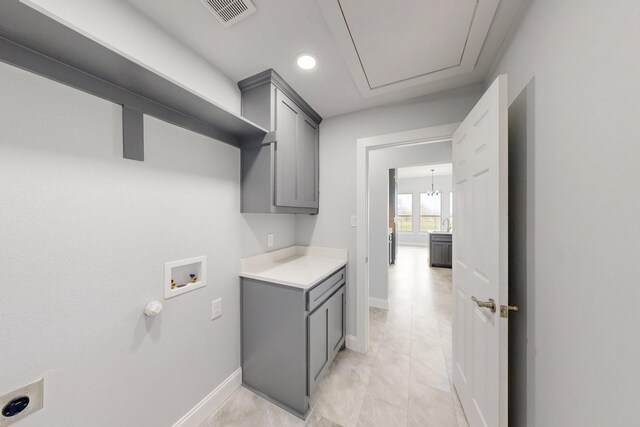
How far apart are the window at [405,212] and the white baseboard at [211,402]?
27.7ft

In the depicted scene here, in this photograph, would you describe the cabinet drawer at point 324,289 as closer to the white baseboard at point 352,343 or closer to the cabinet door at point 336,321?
the cabinet door at point 336,321

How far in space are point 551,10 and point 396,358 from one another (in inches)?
99.2

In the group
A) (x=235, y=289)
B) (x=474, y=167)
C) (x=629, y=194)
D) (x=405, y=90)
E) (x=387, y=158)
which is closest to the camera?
(x=629, y=194)

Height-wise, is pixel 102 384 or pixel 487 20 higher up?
pixel 487 20

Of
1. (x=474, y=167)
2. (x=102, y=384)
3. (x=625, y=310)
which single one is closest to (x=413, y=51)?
(x=474, y=167)

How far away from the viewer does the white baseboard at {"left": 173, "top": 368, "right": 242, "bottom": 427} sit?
4.40 ft

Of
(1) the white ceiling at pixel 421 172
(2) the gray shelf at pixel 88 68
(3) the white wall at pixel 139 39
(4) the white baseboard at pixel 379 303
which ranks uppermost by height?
(1) the white ceiling at pixel 421 172

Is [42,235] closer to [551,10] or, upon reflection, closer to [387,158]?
[551,10]

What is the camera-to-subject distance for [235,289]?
5.59 feet

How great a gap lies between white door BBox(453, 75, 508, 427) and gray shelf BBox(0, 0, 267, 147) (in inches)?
58.9

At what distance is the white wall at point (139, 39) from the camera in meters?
0.89

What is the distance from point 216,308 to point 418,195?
336 inches

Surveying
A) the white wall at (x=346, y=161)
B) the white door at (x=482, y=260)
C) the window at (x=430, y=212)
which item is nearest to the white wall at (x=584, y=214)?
the white door at (x=482, y=260)

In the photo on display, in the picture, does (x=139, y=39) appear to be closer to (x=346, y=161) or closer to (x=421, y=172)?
(x=346, y=161)
